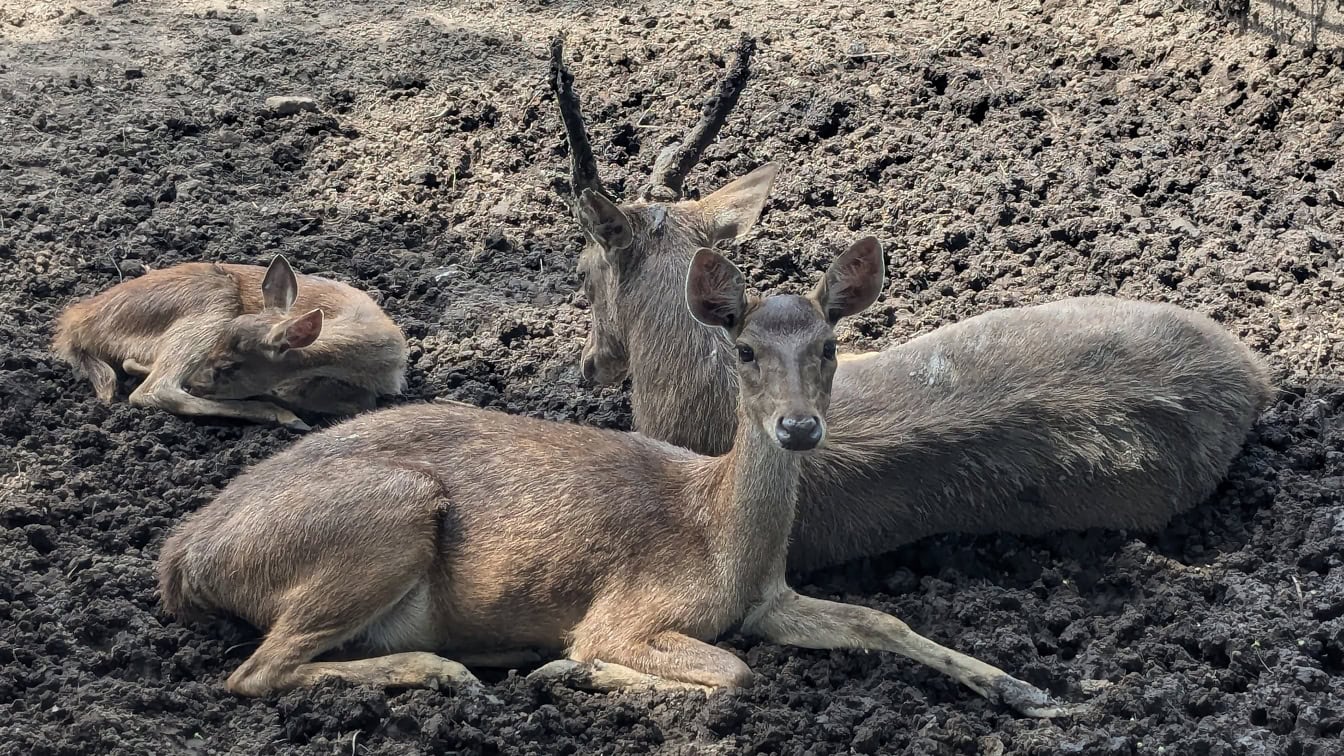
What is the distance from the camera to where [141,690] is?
4.87 m

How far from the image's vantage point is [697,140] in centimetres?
712

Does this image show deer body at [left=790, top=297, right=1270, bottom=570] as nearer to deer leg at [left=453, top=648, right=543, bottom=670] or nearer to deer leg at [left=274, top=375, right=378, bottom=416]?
deer leg at [left=453, top=648, right=543, bottom=670]

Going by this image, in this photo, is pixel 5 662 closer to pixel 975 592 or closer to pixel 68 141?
pixel 975 592

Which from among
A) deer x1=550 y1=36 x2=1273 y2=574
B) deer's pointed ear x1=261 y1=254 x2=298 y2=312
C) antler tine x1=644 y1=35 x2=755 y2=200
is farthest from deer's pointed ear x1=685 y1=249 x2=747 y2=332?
deer's pointed ear x1=261 y1=254 x2=298 y2=312

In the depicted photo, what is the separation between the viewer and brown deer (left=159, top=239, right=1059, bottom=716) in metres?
5.01

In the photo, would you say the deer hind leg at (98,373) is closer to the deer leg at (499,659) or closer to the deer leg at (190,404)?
the deer leg at (190,404)

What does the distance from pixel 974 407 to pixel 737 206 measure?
61.0 inches

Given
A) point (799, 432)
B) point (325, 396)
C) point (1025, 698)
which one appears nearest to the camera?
point (799, 432)

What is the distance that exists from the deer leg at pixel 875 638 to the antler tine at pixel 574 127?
2138 mm

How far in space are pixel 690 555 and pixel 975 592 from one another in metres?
1.08

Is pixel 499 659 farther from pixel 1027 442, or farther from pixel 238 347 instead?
pixel 238 347

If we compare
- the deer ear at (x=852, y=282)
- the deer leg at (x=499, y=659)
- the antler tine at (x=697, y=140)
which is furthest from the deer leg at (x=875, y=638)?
the antler tine at (x=697, y=140)

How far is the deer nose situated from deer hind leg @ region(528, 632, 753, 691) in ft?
2.60

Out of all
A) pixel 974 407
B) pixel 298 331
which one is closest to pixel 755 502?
pixel 974 407
